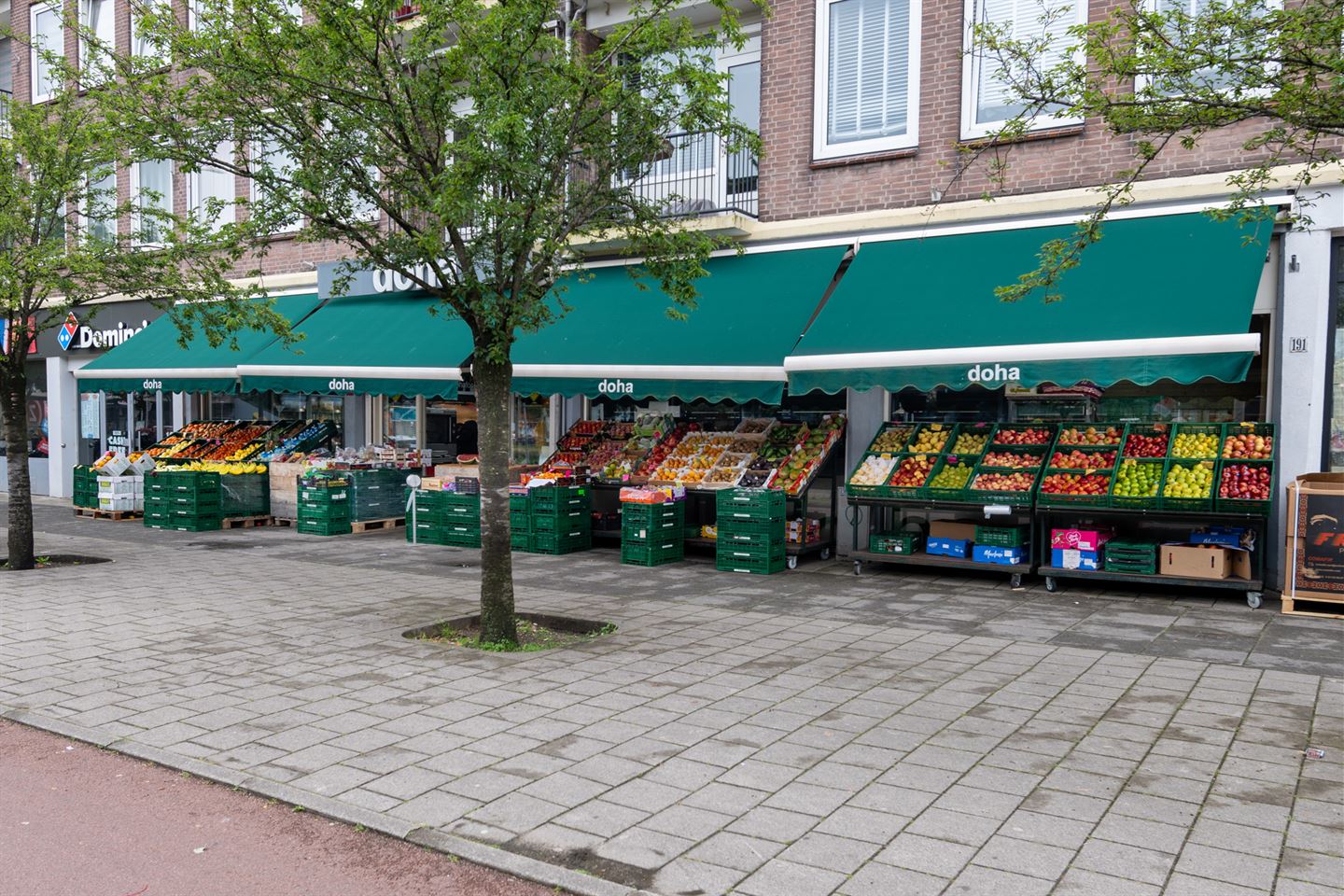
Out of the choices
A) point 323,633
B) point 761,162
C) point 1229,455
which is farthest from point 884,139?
point 323,633

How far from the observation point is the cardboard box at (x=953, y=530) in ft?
38.3

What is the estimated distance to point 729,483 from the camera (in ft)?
42.3

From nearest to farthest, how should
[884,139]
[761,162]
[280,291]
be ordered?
[884,139], [761,162], [280,291]

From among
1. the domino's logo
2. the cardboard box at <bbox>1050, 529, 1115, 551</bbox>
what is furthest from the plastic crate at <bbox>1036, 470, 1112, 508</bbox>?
the domino's logo

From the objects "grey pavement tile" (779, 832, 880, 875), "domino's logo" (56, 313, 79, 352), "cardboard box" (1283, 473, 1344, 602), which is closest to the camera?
"grey pavement tile" (779, 832, 880, 875)

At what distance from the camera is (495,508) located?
830cm

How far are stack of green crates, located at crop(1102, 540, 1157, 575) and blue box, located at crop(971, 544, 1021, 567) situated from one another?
0.94 metres

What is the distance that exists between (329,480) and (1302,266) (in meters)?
13.5

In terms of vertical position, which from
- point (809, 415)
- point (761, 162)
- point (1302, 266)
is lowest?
point (809, 415)

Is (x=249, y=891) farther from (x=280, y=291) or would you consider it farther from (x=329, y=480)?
(x=280, y=291)

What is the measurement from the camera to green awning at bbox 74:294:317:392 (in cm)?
1667

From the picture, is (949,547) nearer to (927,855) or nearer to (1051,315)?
(1051,315)

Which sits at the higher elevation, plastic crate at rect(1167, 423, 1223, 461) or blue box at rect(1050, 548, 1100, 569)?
plastic crate at rect(1167, 423, 1223, 461)

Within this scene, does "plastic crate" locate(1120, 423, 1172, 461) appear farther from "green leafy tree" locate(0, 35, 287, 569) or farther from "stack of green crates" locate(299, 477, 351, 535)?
"stack of green crates" locate(299, 477, 351, 535)
